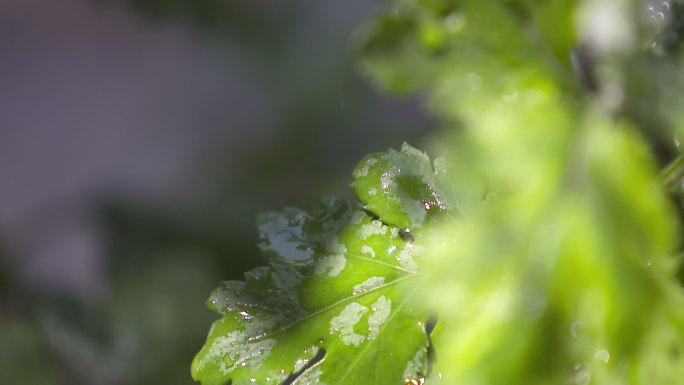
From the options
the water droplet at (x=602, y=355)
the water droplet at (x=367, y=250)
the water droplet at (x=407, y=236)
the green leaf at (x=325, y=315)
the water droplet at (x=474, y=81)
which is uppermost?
the water droplet at (x=474, y=81)

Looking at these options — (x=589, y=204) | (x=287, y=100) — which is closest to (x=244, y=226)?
(x=287, y=100)

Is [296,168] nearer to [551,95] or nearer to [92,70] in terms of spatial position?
[92,70]

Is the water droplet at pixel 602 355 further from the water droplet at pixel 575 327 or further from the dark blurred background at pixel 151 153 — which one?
the dark blurred background at pixel 151 153

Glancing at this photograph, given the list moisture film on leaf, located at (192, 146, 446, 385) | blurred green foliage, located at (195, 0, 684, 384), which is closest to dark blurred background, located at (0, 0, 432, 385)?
moisture film on leaf, located at (192, 146, 446, 385)

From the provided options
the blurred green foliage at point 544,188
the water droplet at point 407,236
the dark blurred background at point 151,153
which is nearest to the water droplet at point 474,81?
the blurred green foliage at point 544,188

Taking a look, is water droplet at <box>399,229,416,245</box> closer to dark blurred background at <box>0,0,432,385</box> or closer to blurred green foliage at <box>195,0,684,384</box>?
blurred green foliage at <box>195,0,684,384</box>

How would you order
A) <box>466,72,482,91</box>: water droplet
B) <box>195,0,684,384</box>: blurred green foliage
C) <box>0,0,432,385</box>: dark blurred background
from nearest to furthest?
<box>195,0,684,384</box>: blurred green foliage, <box>466,72,482,91</box>: water droplet, <box>0,0,432,385</box>: dark blurred background
